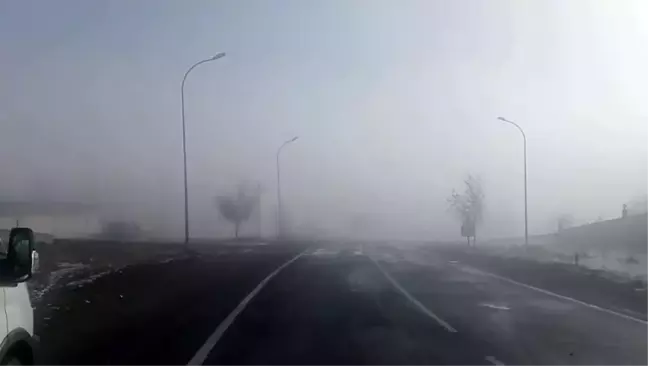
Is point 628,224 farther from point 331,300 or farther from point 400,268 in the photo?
point 331,300

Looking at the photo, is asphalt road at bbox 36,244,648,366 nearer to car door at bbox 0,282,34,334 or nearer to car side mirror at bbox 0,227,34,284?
car door at bbox 0,282,34,334

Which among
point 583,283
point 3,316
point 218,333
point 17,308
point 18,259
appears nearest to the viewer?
point 18,259

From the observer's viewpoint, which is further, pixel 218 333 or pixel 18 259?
pixel 218 333

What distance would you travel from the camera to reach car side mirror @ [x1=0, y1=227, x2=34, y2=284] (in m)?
6.99

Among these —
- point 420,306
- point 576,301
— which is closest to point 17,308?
point 420,306

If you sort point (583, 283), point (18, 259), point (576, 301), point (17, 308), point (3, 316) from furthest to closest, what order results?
point (583, 283) → point (576, 301) → point (17, 308) → point (3, 316) → point (18, 259)

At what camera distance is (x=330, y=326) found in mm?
17906

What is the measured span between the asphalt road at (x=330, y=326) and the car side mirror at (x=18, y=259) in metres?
6.04

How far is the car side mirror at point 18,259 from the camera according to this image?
6.99 metres

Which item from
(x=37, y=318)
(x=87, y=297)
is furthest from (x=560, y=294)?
(x=37, y=318)

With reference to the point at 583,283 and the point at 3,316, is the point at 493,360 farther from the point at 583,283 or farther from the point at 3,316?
the point at 583,283

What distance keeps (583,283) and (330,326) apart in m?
15.8

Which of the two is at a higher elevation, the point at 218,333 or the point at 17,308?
the point at 17,308

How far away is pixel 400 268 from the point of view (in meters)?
42.5
